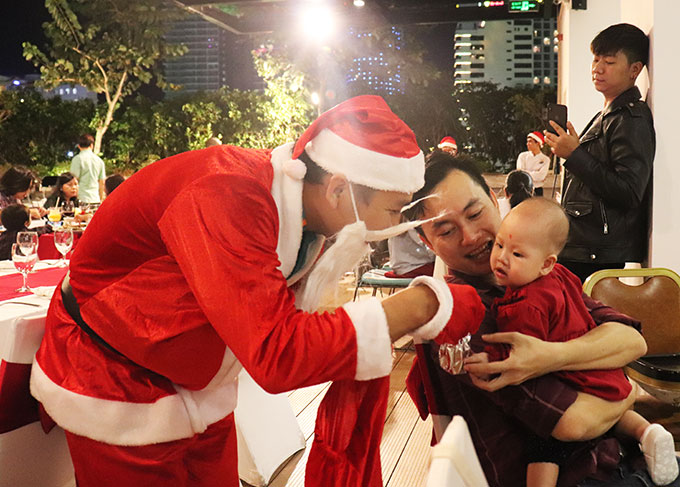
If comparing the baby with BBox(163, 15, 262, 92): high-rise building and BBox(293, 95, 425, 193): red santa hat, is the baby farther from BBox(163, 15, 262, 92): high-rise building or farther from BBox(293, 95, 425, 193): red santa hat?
BBox(163, 15, 262, 92): high-rise building

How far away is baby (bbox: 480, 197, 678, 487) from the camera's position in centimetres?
135

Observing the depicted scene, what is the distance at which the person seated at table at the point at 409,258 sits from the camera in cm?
454

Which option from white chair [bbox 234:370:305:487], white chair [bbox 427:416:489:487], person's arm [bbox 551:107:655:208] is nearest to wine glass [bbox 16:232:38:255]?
white chair [bbox 234:370:305:487]

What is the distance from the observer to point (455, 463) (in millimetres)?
733

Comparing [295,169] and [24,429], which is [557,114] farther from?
[24,429]

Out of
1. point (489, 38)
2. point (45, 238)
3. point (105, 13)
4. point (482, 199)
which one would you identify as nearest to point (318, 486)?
point (482, 199)

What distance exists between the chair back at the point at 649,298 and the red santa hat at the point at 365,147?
150 cm

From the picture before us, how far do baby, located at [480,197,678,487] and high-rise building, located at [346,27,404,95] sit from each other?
1240cm

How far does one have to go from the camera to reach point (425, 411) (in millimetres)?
1550

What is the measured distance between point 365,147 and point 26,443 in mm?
962

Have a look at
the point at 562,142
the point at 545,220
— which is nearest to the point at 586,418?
the point at 545,220

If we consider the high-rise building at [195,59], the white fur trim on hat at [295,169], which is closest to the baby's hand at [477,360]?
the white fur trim on hat at [295,169]

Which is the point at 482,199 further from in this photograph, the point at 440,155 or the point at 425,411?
the point at 425,411

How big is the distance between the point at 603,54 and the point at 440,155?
70.1 inches
